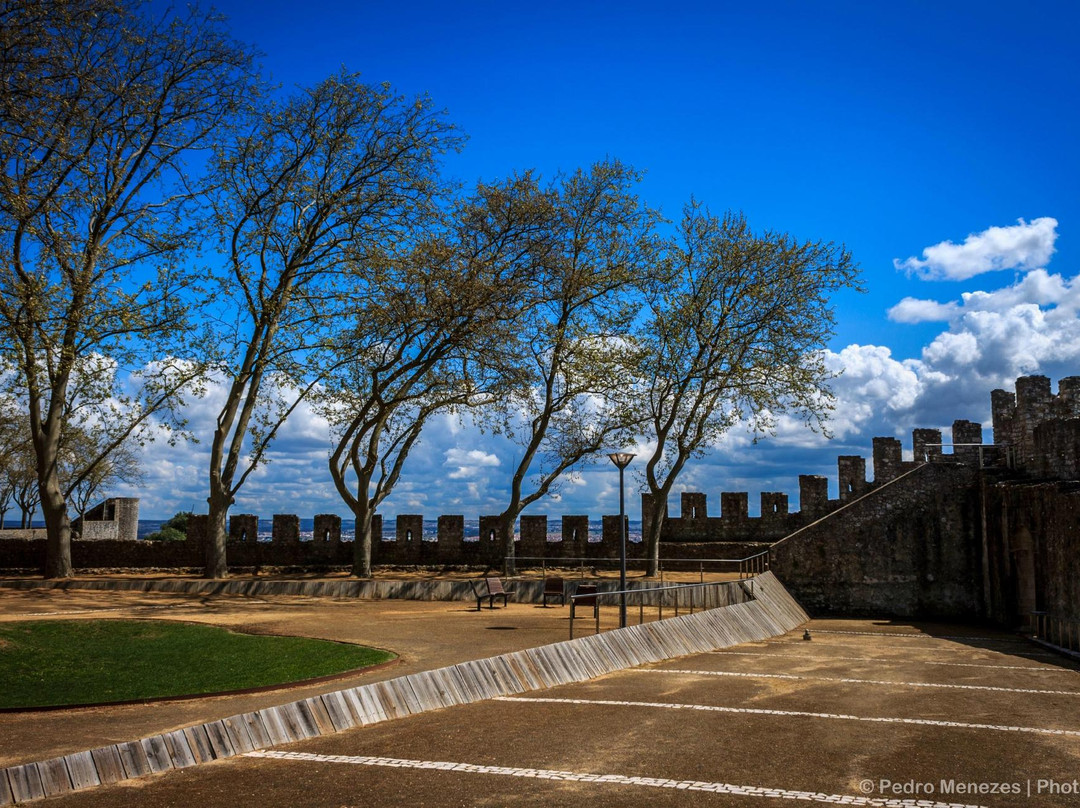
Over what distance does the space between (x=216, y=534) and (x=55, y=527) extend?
14.3ft

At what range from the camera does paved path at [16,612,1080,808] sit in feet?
22.9

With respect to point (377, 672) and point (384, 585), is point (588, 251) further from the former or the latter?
point (377, 672)

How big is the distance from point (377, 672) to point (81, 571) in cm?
2235

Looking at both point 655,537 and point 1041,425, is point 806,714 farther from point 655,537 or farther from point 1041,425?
point 655,537

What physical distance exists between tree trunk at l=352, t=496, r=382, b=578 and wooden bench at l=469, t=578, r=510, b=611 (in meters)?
5.83

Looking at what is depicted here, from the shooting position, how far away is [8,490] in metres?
46.4

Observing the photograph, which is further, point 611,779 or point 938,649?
point 938,649

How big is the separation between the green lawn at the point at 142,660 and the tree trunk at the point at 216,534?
958 cm

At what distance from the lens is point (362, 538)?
26000 mm

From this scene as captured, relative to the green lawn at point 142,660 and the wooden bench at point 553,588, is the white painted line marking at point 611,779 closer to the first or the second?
the green lawn at point 142,660

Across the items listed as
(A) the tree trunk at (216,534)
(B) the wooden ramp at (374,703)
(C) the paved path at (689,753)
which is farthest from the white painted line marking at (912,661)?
(A) the tree trunk at (216,534)

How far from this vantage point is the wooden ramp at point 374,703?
6945mm

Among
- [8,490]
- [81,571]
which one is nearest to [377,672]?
[81,571]

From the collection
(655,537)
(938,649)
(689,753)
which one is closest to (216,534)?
(655,537)
